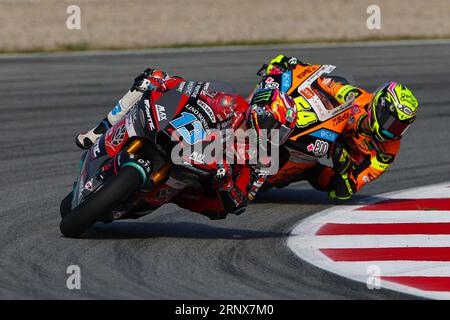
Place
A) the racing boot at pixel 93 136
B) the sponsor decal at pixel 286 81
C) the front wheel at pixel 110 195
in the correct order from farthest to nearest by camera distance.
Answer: the sponsor decal at pixel 286 81, the racing boot at pixel 93 136, the front wheel at pixel 110 195

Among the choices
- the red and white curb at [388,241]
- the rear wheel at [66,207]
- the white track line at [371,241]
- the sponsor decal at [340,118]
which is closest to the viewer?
the red and white curb at [388,241]

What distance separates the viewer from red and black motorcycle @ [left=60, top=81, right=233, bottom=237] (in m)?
7.25

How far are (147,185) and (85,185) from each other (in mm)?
530

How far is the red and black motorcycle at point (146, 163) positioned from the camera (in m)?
7.25

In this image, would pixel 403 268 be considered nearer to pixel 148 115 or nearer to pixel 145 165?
pixel 145 165

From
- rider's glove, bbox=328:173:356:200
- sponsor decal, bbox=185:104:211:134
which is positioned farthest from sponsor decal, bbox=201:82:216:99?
rider's glove, bbox=328:173:356:200

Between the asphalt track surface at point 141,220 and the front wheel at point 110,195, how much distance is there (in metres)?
0.30

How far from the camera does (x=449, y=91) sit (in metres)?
16.5

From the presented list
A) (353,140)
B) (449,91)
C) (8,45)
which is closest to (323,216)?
(353,140)

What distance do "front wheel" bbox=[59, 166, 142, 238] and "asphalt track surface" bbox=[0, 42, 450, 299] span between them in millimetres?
299

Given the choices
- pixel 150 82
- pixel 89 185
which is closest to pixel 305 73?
pixel 150 82

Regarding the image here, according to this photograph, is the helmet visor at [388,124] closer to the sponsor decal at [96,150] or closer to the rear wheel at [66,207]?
the sponsor decal at [96,150]

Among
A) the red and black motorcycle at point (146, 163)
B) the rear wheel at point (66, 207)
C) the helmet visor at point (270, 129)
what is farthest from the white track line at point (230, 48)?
the helmet visor at point (270, 129)

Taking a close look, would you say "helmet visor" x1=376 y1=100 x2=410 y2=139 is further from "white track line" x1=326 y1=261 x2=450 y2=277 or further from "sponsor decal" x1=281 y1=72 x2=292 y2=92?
"white track line" x1=326 y1=261 x2=450 y2=277
